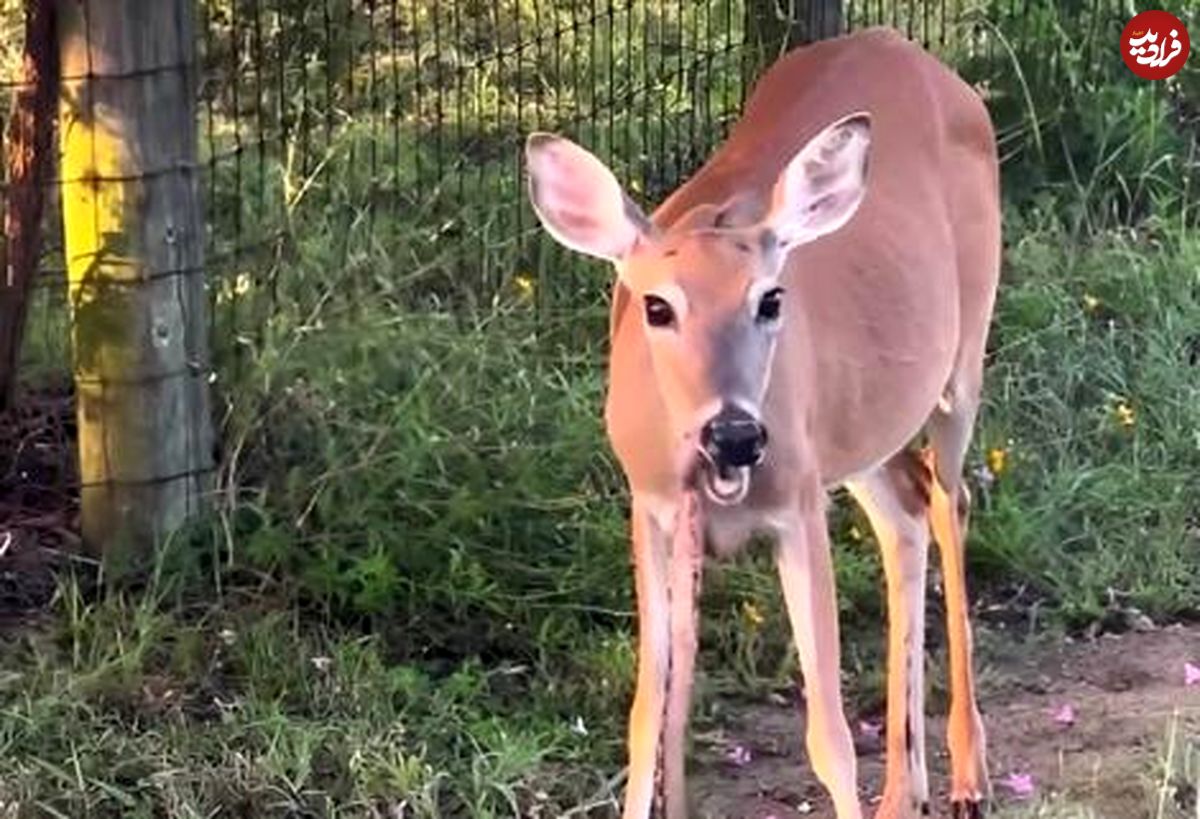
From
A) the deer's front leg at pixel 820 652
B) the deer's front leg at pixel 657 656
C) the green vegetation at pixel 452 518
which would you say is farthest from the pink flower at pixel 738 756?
the deer's front leg at pixel 820 652

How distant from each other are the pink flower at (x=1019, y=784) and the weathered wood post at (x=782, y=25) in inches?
105

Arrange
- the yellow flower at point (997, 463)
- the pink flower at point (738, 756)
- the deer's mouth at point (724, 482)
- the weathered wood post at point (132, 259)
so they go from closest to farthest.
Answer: the deer's mouth at point (724, 482) → the pink flower at point (738, 756) → the weathered wood post at point (132, 259) → the yellow flower at point (997, 463)

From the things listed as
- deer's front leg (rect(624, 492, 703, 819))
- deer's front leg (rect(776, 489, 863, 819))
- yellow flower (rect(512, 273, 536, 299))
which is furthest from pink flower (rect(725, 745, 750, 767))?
yellow flower (rect(512, 273, 536, 299))

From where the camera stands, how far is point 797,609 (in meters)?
4.44

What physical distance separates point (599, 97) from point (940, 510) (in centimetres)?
250

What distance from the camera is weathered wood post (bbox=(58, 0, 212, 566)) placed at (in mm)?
5355

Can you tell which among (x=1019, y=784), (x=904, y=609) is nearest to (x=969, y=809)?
(x=1019, y=784)

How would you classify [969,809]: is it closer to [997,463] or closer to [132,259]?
[997,463]

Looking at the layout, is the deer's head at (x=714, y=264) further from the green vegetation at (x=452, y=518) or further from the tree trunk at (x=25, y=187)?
the tree trunk at (x=25, y=187)

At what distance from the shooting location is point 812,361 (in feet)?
14.9

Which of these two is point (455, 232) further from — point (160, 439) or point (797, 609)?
point (797, 609)

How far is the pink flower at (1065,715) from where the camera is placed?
5.43 meters

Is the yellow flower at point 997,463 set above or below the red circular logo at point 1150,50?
below

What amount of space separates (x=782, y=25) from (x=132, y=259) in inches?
101
